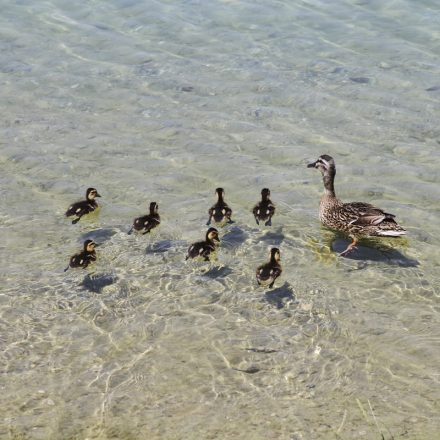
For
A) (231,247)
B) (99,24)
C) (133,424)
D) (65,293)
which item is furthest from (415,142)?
(99,24)

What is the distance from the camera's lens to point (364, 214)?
10.5 metres

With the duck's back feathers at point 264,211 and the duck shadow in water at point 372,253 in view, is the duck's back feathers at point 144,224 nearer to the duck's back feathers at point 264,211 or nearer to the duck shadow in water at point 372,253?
the duck's back feathers at point 264,211

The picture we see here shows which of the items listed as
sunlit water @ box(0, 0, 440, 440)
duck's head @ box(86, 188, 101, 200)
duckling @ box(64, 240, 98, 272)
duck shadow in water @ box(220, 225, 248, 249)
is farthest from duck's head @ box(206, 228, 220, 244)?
duck's head @ box(86, 188, 101, 200)

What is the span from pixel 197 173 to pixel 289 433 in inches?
272

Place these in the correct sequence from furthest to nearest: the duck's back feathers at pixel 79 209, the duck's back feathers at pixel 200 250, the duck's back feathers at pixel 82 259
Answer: the duck's back feathers at pixel 79 209 < the duck's back feathers at pixel 200 250 < the duck's back feathers at pixel 82 259

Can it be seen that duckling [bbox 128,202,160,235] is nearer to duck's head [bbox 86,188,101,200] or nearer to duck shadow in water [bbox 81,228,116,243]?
duck shadow in water [bbox 81,228,116,243]

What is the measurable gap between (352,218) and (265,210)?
1.39 m

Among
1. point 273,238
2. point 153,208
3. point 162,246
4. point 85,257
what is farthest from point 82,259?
point 273,238

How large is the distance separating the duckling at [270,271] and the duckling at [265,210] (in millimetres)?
1667

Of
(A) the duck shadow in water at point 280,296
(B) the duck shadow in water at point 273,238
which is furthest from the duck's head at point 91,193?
(A) the duck shadow in water at point 280,296

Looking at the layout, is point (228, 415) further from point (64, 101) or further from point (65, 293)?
point (64, 101)

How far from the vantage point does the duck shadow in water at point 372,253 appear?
33.0ft

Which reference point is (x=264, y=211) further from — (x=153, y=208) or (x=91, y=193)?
(x=91, y=193)

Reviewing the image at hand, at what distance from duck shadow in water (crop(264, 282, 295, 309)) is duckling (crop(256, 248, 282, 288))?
143 mm
